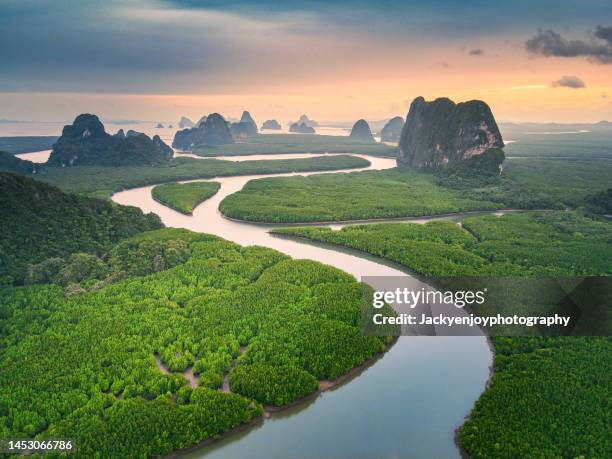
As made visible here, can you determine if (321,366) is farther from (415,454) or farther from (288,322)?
(415,454)

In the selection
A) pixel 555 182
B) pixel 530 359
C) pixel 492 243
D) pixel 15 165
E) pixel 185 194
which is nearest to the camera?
pixel 530 359

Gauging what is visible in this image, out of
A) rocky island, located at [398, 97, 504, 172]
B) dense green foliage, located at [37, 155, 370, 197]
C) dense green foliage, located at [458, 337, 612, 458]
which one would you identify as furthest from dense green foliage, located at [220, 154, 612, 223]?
dense green foliage, located at [458, 337, 612, 458]

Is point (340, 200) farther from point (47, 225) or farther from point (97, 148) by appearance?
point (97, 148)

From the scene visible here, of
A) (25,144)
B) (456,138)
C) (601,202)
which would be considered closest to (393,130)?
(456,138)

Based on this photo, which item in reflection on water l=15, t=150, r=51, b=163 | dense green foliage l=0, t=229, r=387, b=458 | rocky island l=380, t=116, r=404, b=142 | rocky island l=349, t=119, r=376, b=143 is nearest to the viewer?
dense green foliage l=0, t=229, r=387, b=458

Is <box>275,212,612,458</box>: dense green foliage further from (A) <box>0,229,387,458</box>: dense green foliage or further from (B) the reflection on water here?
(B) the reflection on water

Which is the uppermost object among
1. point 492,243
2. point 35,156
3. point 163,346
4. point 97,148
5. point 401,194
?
point 97,148

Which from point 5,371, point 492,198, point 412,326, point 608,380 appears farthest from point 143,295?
point 492,198
